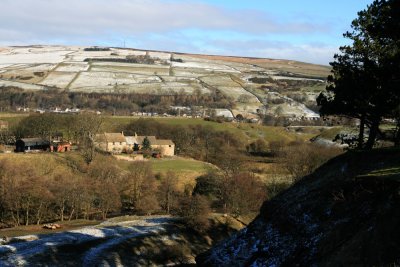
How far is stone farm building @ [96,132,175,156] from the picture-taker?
348 feet

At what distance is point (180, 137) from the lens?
11994 centimetres

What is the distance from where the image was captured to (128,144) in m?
110

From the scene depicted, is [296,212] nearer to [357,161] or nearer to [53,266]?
[357,161]

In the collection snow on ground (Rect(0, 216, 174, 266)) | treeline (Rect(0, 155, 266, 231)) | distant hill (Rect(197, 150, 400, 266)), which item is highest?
distant hill (Rect(197, 150, 400, 266))

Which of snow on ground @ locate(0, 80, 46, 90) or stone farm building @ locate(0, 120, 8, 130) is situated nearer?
stone farm building @ locate(0, 120, 8, 130)

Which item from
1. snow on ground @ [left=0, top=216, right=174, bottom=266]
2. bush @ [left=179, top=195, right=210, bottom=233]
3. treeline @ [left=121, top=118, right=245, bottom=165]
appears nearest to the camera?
snow on ground @ [left=0, top=216, right=174, bottom=266]

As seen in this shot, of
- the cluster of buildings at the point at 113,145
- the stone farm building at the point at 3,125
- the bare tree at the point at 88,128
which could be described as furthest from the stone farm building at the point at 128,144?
the stone farm building at the point at 3,125

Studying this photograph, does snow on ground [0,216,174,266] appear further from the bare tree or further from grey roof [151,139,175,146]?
grey roof [151,139,175,146]

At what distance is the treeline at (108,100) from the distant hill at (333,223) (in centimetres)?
12818

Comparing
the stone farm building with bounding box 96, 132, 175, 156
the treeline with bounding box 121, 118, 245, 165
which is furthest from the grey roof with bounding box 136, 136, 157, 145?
the treeline with bounding box 121, 118, 245, 165

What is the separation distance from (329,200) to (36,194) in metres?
45.6

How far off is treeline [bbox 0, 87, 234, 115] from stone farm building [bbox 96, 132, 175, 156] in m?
43.3

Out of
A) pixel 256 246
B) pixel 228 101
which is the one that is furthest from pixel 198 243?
pixel 228 101

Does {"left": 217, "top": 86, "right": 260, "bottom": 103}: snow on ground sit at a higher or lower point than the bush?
higher
